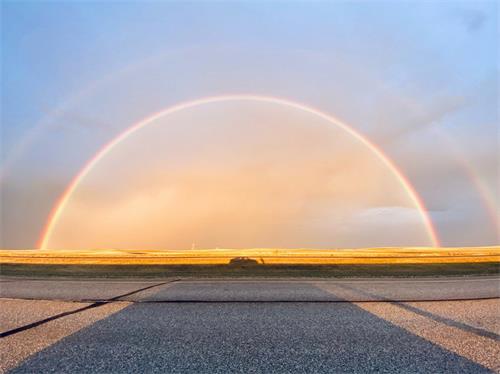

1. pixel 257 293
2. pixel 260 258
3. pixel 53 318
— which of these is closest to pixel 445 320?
pixel 257 293

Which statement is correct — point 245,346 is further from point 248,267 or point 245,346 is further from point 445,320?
point 248,267

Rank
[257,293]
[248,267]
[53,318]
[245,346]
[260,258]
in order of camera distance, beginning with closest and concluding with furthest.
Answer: [245,346]
[53,318]
[257,293]
[248,267]
[260,258]

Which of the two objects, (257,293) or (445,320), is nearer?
(445,320)

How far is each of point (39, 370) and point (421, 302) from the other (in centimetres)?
963

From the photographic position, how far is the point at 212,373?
14.5 feet

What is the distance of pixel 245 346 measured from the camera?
5488mm

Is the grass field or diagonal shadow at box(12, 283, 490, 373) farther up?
the grass field

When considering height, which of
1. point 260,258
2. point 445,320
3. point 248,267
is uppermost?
point 260,258

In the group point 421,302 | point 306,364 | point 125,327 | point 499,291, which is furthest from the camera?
point 499,291

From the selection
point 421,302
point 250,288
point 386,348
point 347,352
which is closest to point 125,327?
point 347,352

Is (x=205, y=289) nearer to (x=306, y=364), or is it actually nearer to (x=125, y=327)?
(x=125, y=327)

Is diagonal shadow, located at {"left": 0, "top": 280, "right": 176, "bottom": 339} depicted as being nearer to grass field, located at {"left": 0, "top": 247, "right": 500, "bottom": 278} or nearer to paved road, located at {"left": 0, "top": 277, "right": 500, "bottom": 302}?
paved road, located at {"left": 0, "top": 277, "right": 500, "bottom": 302}

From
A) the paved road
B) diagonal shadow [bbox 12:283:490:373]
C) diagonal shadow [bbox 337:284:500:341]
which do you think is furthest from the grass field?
diagonal shadow [bbox 12:283:490:373]

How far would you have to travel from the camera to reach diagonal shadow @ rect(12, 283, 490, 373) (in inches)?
183
